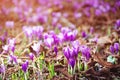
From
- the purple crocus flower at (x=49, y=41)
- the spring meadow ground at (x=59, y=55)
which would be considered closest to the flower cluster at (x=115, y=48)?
the spring meadow ground at (x=59, y=55)

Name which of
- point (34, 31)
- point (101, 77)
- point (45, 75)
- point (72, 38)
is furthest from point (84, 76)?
point (34, 31)

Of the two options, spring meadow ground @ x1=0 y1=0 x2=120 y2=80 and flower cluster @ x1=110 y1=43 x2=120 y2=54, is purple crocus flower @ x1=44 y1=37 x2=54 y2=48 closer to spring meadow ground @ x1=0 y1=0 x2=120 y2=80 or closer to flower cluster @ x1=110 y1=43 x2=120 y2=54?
spring meadow ground @ x1=0 y1=0 x2=120 y2=80

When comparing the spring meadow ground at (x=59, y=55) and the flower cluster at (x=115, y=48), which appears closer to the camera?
the spring meadow ground at (x=59, y=55)

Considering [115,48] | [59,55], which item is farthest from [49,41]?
[115,48]

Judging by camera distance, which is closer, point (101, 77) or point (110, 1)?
point (101, 77)

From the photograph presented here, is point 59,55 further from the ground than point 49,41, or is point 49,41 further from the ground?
point 49,41

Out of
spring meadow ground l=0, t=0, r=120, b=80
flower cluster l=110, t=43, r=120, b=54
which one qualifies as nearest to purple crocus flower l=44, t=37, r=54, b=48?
spring meadow ground l=0, t=0, r=120, b=80

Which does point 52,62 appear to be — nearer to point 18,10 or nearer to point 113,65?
point 113,65

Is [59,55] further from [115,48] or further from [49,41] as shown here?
[115,48]

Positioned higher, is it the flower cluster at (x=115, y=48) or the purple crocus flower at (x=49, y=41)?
the purple crocus flower at (x=49, y=41)

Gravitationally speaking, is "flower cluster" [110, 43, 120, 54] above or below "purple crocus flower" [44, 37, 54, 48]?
below

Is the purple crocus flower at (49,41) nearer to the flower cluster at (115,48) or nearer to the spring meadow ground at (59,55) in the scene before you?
the spring meadow ground at (59,55)
